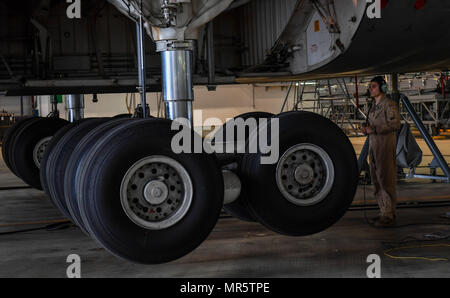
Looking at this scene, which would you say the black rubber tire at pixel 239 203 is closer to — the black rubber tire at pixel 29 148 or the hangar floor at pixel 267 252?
the hangar floor at pixel 267 252

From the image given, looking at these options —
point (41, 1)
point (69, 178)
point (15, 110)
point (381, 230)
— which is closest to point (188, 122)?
point (69, 178)

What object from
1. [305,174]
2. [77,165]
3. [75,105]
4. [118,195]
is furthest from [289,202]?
[75,105]

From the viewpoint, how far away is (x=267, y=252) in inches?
160

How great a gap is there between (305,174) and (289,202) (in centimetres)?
21

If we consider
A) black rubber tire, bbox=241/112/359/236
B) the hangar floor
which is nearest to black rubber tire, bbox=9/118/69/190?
the hangar floor

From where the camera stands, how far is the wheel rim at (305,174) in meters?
3.64

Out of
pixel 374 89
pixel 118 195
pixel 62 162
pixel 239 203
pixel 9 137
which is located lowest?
pixel 239 203

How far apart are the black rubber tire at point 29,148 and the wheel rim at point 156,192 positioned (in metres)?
4.34

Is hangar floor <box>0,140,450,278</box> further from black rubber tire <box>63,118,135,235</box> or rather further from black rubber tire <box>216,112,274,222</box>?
black rubber tire <box>63,118,135,235</box>

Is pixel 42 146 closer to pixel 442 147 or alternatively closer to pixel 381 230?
pixel 381 230

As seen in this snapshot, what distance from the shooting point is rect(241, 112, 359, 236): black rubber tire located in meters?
3.58

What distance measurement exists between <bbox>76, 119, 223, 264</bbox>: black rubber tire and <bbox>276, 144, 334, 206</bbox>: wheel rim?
546 mm

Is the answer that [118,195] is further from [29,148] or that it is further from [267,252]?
[29,148]

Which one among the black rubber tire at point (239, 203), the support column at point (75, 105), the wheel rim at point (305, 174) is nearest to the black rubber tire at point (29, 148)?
the support column at point (75, 105)
